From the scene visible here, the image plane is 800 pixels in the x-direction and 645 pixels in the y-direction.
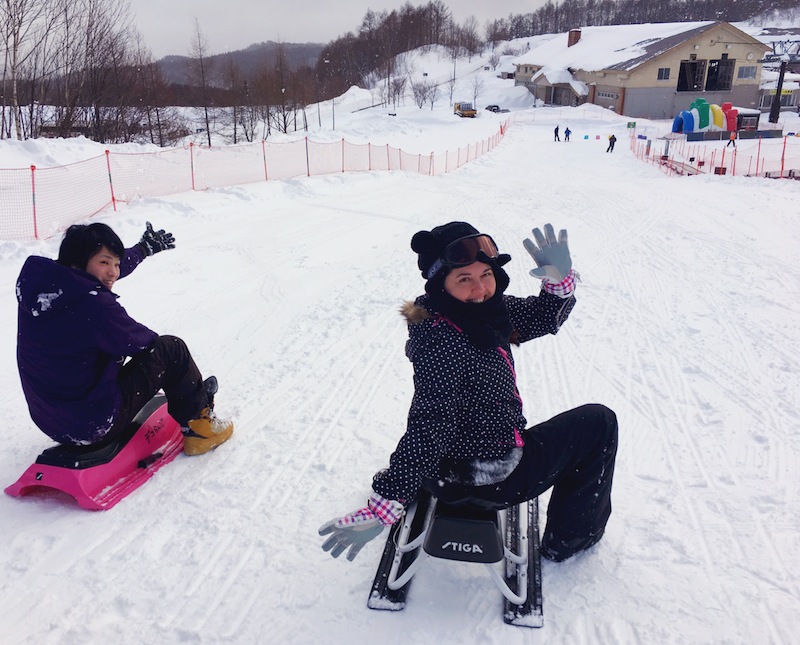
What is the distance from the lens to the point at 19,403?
4.50 meters

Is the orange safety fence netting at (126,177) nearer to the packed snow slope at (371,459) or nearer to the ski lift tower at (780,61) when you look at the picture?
the packed snow slope at (371,459)

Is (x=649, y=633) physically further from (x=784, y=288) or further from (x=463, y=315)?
(x=784, y=288)

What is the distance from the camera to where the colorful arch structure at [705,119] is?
121 ft

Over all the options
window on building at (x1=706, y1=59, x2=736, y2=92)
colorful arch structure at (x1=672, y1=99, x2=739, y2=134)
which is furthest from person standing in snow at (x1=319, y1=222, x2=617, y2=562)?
window on building at (x1=706, y1=59, x2=736, y2=92)

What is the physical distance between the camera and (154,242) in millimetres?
4160

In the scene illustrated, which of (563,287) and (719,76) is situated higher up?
(719,76)

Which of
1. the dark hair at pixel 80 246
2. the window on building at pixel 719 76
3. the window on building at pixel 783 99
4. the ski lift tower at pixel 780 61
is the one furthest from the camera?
the window on building at pixel 783 99

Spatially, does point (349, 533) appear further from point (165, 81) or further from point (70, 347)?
point (165, 81)

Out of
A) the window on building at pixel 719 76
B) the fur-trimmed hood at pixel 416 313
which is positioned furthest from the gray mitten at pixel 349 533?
the window on building at pixel 719 76

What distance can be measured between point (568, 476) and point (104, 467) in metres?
2.63

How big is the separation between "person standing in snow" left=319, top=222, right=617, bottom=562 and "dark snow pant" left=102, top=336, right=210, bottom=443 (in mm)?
1681

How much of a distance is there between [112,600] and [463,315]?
2.13 m

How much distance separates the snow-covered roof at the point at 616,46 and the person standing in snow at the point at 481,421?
56854 millimetres

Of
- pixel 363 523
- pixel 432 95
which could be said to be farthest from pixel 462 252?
pixel 432 95
